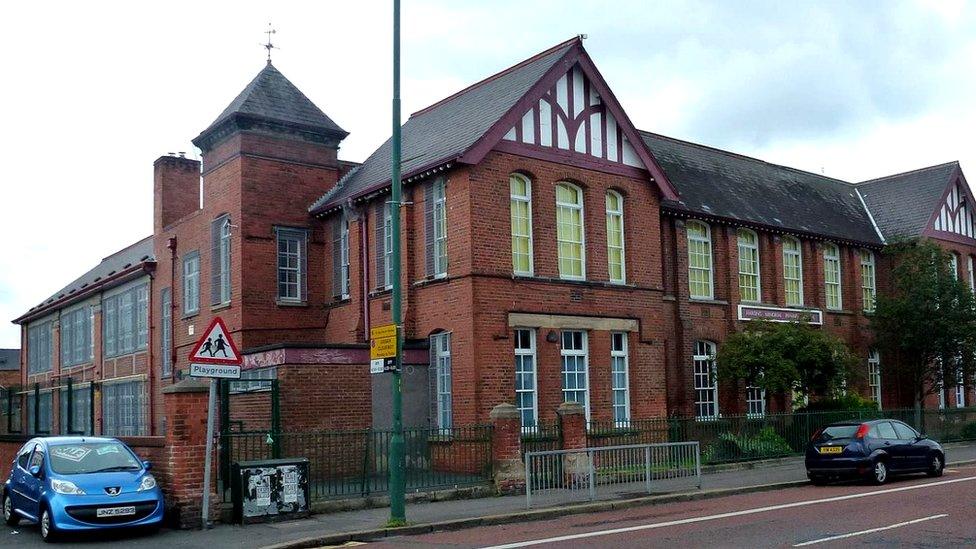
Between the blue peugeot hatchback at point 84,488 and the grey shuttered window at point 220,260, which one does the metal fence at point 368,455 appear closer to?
the blue peugeot hatchback at point 84,488

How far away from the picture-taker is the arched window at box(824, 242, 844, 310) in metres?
33.8

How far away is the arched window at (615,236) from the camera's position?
25.4m

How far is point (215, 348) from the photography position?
15.1 metres

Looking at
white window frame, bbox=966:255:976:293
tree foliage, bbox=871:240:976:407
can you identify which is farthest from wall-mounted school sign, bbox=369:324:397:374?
white window frame, bbox=966:255:976:293

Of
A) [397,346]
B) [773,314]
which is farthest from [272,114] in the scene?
[773,314]

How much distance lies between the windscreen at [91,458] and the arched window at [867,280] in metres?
26.9

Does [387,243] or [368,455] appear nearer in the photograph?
[368,455]

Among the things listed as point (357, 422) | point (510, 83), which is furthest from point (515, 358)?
point (510, 83)

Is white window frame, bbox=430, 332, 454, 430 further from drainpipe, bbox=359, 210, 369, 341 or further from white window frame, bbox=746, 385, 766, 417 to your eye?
white window frame, bbox=746, 385, 766, 417

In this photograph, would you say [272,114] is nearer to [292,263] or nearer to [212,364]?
[292,263]

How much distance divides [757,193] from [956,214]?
1000cm

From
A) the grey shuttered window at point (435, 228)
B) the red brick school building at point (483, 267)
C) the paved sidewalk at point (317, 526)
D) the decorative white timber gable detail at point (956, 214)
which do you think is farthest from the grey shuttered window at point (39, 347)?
the decorative white timber gable detail at point (956, 214)

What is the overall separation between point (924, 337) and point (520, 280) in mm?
17272

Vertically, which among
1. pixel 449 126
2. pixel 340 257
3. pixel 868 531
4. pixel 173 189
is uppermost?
pixel 173 189
